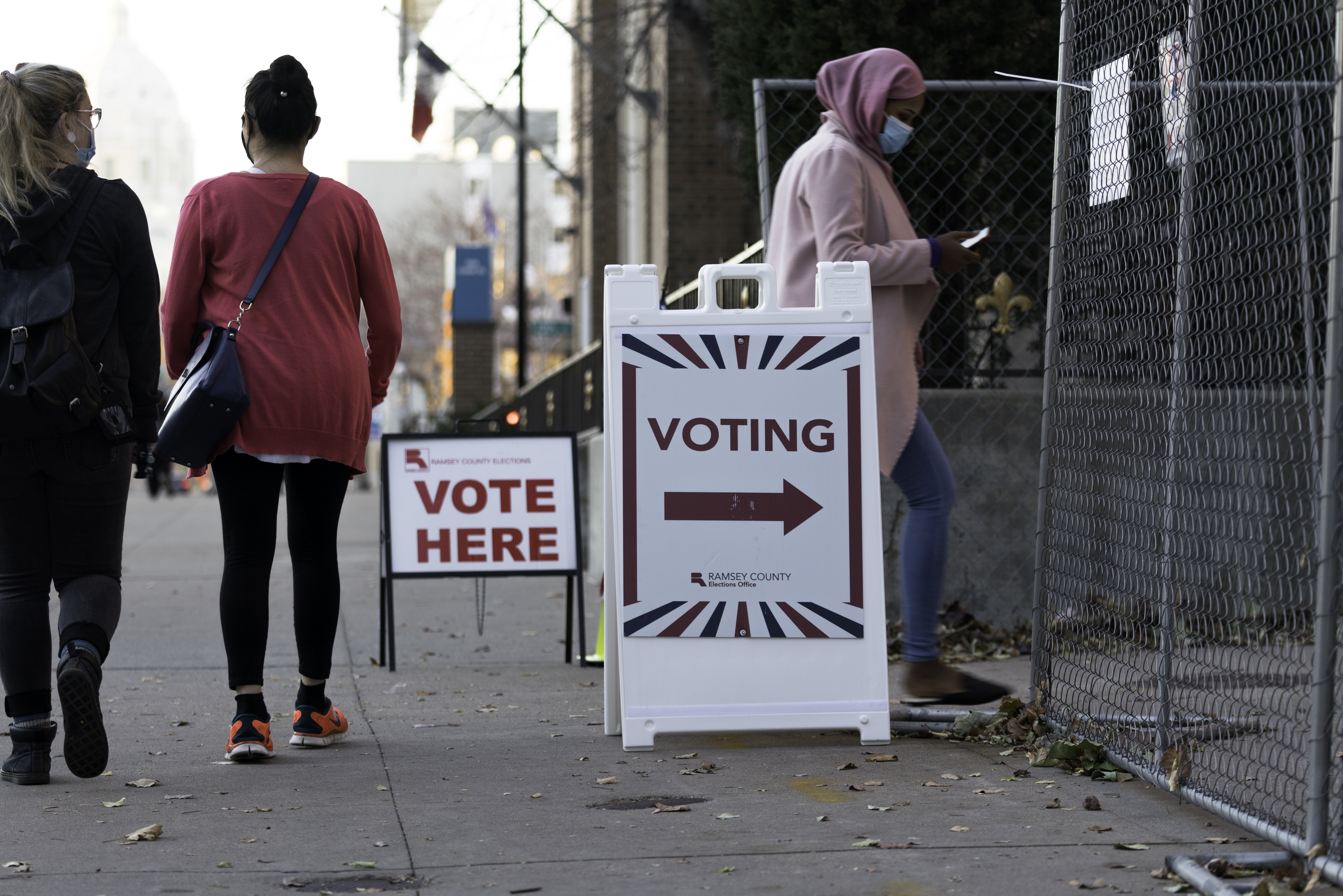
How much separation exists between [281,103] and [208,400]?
3.16 feet

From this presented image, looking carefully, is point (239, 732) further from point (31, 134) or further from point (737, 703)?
point (31, 134)

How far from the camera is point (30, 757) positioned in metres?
4.38

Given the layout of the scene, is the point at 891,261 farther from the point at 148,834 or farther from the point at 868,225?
the point at 148,834

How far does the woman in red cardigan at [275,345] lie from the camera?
4.62m

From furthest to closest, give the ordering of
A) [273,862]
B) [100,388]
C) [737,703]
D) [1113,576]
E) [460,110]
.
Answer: [460,110] < [1113,576] < [737,703] < [100,388] < [273,862]

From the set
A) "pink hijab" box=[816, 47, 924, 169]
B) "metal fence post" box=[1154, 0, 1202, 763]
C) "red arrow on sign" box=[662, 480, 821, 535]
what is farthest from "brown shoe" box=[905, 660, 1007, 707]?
"pink hijab" box=[816, 47, 924, 169]

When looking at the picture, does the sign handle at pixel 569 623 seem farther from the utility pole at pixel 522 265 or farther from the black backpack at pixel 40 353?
the utility pole at pixel 522 265

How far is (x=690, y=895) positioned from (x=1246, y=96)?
98.9 inches

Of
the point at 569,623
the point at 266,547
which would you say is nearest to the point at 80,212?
the point at 266,547

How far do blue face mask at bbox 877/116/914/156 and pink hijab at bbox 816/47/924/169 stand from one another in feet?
0.08

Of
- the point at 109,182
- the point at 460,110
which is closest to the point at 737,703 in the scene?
the point at 109,182

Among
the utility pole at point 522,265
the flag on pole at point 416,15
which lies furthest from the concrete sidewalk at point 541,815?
the utility pole at point 522,265

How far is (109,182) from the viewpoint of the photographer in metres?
4.48

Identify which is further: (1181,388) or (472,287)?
(472,287)
